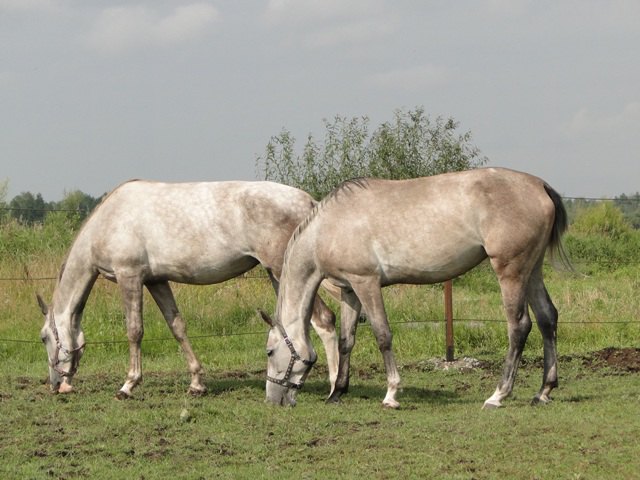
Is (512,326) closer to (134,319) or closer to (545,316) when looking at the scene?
(545,316)

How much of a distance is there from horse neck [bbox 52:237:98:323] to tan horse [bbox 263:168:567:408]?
194cm


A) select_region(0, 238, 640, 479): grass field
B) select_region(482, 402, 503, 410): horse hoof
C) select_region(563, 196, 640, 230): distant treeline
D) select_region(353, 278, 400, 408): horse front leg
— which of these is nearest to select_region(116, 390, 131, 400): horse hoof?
select_region(0, 238, 640, 479): grass field

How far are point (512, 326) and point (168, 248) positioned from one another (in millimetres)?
2967

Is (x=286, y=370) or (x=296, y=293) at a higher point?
(x=296, y=293)

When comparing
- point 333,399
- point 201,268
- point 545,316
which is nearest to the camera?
point 545,316

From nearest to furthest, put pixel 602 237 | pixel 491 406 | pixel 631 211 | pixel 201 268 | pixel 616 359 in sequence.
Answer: pixel 491 406 < pixel 201 268 < pixel 616 359 < pixel 602 237 < pixel 631 211

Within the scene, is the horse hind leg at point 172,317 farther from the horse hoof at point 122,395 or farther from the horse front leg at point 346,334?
the horse front leg at point 346,334

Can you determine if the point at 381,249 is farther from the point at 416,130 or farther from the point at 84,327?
the point at 416,130

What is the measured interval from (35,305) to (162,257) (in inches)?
164

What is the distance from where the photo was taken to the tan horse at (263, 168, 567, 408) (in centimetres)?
671

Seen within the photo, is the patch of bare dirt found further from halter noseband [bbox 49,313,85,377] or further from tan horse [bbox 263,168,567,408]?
halter noseband [bbox 49,313,85,377]

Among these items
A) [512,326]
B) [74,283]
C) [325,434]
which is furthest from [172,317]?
[512,326]

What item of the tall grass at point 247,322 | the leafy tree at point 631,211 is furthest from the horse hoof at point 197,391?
the leafy tree at point 631,211

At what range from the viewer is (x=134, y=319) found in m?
8.10
